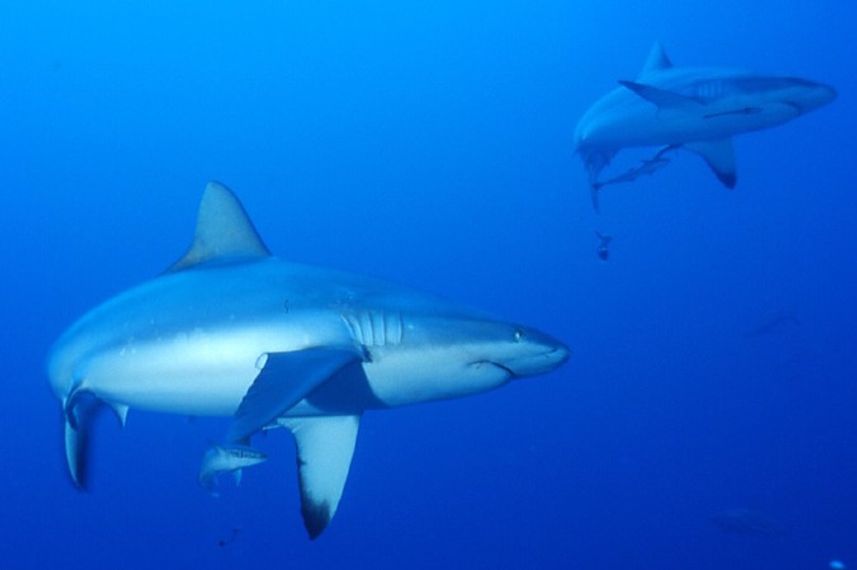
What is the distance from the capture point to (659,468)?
19469mm

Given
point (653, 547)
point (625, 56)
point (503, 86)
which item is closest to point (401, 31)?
point (503, 86)

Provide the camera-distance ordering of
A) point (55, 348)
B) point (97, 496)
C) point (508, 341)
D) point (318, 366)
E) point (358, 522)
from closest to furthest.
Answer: point (318, 366)
point (508, 341)
point (55, 348)
point (358, 522)
point (97, 496)

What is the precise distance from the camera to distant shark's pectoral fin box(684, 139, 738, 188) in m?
6.69

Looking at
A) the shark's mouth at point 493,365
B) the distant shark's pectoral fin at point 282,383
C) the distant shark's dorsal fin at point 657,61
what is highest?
the distant shark's dorsal fin at point 657,61

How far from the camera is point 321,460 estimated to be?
3451mm

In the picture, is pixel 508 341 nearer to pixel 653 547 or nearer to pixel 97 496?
pixel 653 547

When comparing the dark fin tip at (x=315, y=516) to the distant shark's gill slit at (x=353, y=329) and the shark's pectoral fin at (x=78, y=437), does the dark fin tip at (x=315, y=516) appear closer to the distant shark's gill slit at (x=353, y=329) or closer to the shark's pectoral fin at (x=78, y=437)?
the distant shark's gill slit at (x=353, y=329)

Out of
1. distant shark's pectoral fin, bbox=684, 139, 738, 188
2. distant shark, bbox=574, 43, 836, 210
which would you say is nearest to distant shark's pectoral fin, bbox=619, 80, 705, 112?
distant shark, bbox=574, 43, 836, 210

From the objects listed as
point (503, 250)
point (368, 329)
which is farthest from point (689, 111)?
point (503, 250)

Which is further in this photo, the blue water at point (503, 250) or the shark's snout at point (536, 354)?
the blue water at point (503, 250)

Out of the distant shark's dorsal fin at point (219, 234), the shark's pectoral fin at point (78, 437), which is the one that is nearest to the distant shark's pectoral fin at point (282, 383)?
the distant shark's dorsal fin at point (219, 234)

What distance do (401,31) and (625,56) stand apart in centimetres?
1623

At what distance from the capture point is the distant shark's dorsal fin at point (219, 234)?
3.87 meters

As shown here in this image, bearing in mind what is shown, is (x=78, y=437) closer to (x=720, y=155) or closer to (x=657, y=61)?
(x=720, y=155)
